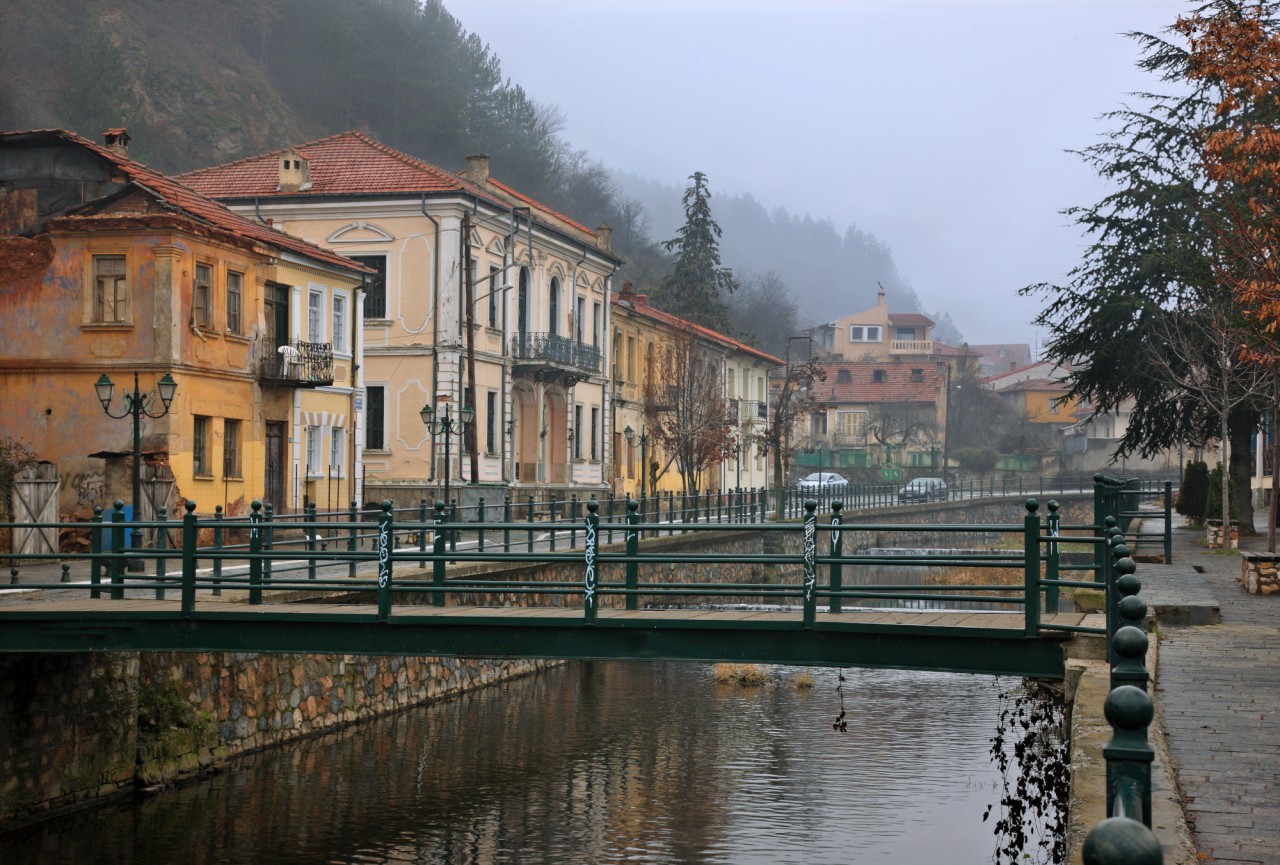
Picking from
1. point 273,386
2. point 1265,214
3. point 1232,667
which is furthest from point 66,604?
point 273,386

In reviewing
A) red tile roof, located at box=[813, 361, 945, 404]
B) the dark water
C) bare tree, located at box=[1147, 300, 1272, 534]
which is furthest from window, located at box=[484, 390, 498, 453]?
red tile roof, located at box=[813, 361, 945, 404]

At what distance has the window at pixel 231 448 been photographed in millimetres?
32094

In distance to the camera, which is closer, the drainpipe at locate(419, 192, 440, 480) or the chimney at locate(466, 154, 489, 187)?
the drainpipe at locate(419, 192, 440, 480)

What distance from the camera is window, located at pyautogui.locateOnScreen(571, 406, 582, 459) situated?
52.5 meters

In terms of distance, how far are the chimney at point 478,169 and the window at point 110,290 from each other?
62.4ft

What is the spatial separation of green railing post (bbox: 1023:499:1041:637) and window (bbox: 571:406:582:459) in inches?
1594

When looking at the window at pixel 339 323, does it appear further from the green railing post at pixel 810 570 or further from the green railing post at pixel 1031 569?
the green railing post at pixel 1031 569

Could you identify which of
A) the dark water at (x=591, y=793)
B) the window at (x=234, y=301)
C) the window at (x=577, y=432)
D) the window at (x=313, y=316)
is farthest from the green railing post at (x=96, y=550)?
the window at (x=577, y=432)

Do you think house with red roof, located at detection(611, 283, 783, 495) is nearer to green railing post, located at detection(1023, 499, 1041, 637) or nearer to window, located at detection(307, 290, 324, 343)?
window, located at detection(307, 290, 324, 343)

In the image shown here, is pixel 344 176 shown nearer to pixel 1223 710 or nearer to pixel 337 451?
pixel 337 451

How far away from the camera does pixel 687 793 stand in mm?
18359

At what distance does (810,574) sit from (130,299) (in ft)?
69.8

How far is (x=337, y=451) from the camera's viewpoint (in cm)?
3728

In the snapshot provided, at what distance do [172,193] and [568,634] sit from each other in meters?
21.0
